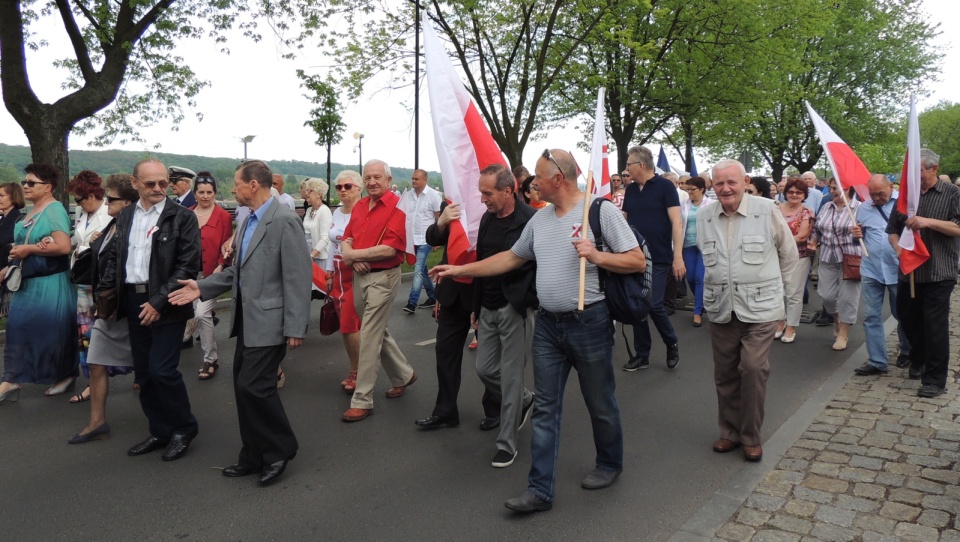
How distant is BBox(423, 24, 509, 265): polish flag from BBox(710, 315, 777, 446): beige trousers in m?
1.73

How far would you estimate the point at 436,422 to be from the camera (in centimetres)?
504

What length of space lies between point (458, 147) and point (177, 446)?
8.75ft

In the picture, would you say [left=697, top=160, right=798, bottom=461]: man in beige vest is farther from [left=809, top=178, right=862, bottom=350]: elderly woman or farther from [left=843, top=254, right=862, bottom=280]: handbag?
[left=809, top=178, right=862, bottom=350]: elderly woman

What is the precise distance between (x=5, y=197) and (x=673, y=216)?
19.8ft

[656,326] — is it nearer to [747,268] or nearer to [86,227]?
[747,268]

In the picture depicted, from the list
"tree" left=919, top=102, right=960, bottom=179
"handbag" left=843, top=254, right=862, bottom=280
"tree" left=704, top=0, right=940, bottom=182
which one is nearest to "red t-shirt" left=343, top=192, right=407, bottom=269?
"handbag" left=843, top=254, right=862, bottom=280

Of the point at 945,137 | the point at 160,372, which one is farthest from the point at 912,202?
the point at 945,137

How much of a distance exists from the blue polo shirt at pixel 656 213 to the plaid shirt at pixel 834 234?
1.99 metres

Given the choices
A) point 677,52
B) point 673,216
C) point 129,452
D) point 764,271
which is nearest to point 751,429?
point 764,271

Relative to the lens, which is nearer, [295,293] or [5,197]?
[295,293]

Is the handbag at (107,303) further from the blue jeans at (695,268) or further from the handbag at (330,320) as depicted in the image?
the blue jeans at (695,268)

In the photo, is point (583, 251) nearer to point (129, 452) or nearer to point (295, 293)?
point (295, 293)

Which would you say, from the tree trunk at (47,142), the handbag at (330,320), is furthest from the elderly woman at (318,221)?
the tree trunk at (47,142)

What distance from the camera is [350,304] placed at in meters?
5.72
